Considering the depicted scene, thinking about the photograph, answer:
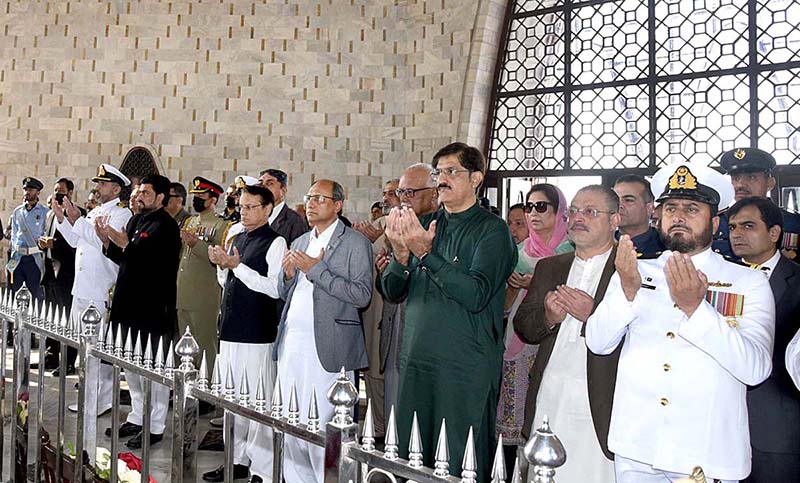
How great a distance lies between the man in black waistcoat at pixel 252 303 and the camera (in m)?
3.60

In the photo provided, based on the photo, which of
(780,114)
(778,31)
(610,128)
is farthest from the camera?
(610,128)

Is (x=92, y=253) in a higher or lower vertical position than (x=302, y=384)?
higher

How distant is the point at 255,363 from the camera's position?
3.69m

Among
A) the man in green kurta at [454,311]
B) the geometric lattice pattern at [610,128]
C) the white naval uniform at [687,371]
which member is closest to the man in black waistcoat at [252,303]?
the man in green kurta at [454,311]

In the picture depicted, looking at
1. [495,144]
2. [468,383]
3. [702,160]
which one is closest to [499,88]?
[495,144]

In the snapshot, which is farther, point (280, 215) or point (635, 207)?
point (280, 215)

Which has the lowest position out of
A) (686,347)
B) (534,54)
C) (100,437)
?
(100,437)

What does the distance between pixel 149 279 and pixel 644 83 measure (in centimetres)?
545

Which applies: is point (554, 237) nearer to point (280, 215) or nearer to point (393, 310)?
point (393, 310)

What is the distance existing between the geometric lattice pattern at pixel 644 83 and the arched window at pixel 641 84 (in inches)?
0.4

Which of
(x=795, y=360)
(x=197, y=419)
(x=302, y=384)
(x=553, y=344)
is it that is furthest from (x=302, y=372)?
(x=795, y=360)

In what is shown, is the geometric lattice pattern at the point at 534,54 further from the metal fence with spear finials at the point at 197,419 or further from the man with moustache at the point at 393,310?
the metal fence with spear finials at the point at 197,419

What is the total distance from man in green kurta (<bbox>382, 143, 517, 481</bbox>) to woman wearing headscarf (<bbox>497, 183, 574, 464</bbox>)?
0.71 meters

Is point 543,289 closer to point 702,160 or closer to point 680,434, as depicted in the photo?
point 680,434
